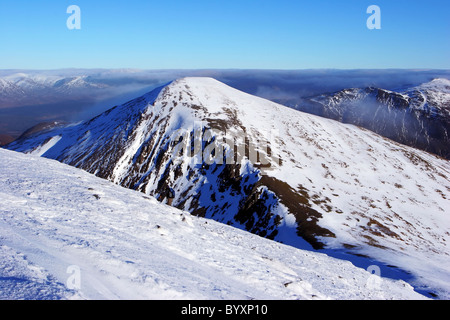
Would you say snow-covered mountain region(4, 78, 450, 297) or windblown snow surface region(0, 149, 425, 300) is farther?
snow-covered mountain region(4, 78, 450, 297)

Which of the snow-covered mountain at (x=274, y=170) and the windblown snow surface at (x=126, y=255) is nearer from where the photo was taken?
the windblown snow surface at (x=126, y=255)

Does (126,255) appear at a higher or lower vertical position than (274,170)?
higher

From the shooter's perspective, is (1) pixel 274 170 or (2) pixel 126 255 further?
(1) pixel 274 170
